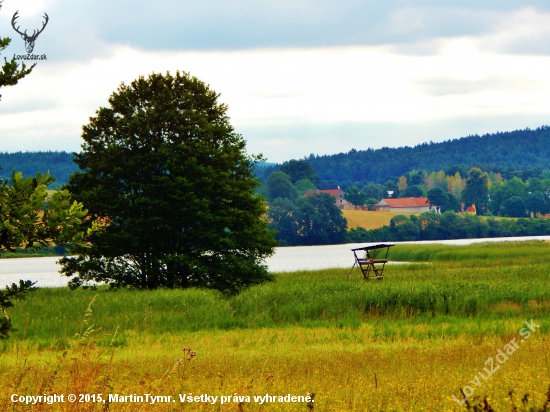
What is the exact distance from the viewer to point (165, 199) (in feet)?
121

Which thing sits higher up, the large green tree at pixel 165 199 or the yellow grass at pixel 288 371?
the large green tree at pixel 165 199

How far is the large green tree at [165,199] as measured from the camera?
36.3 meters

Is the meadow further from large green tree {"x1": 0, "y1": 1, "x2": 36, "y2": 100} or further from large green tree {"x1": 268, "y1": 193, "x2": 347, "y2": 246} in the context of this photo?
large green tree {"x1": 268, "y1": 193, "x2": 347, "y2": 246}

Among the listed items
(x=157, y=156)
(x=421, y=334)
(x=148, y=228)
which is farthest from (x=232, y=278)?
(x=421, y=334)

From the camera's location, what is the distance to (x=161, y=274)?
3700 centimetres

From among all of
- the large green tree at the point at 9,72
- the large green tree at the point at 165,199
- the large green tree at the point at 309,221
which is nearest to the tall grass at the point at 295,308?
the large green tree at the point at 165,199

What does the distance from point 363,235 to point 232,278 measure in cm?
11386

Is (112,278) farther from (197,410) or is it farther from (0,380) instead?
(197,410)

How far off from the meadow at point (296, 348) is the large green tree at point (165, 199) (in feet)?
11.5

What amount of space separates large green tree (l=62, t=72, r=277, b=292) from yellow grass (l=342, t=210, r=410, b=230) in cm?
11923

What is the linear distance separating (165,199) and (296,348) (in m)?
19.9

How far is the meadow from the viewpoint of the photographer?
32.4 feet

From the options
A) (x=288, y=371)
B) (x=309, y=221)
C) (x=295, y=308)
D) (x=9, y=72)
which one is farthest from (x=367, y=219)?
(x=9, y=72)

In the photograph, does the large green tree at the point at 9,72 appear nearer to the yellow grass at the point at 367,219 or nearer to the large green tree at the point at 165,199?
the large green tree at the point at 165,199
